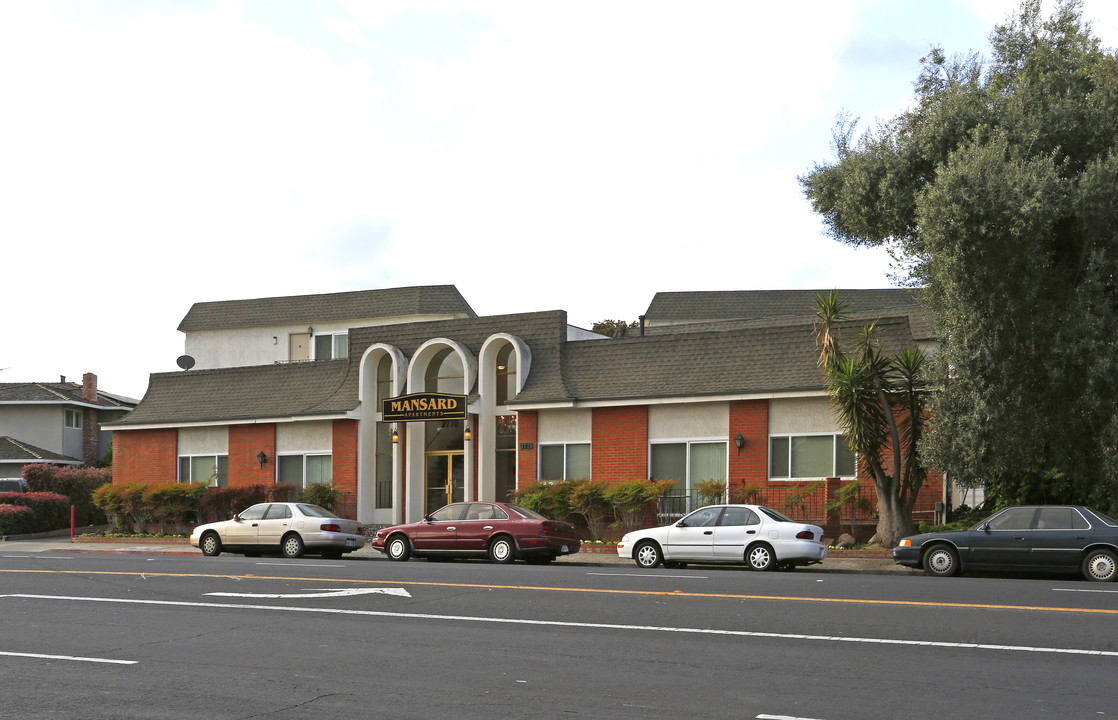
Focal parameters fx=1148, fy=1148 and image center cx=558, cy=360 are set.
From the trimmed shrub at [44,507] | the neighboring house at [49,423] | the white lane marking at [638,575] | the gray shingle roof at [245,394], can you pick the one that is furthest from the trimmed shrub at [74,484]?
the white lane marking at [638,575]

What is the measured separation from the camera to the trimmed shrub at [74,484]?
44250mm

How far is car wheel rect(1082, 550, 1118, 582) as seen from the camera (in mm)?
18812

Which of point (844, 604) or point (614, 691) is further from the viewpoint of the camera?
point (844, 604)

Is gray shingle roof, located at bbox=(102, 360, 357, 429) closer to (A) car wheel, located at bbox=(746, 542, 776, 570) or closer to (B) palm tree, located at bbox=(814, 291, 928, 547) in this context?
(B) palm tree, located at bbox=(814, 291, 928, 547)

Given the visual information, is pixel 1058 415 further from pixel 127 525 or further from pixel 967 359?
pixel 127 525

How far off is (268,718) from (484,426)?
2432cm

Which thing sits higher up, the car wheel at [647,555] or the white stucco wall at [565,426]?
the white stucco wall at [565,426]

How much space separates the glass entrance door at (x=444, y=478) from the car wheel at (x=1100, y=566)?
724 inches

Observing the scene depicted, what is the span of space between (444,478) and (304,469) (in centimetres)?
473

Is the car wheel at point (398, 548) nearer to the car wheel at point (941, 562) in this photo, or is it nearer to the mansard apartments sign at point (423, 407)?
the mansard apartments sign at point (423, 407)

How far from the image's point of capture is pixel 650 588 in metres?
16.6

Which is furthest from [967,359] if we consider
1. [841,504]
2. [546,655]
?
[546,655]

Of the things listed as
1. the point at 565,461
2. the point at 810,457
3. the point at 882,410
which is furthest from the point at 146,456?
the point at 882,410

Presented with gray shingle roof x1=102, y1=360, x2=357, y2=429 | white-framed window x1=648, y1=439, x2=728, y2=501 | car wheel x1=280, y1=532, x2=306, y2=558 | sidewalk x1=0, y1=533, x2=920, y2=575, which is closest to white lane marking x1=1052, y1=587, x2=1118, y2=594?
sidewalk x1=0, y1=533, x2=920, y2=575
